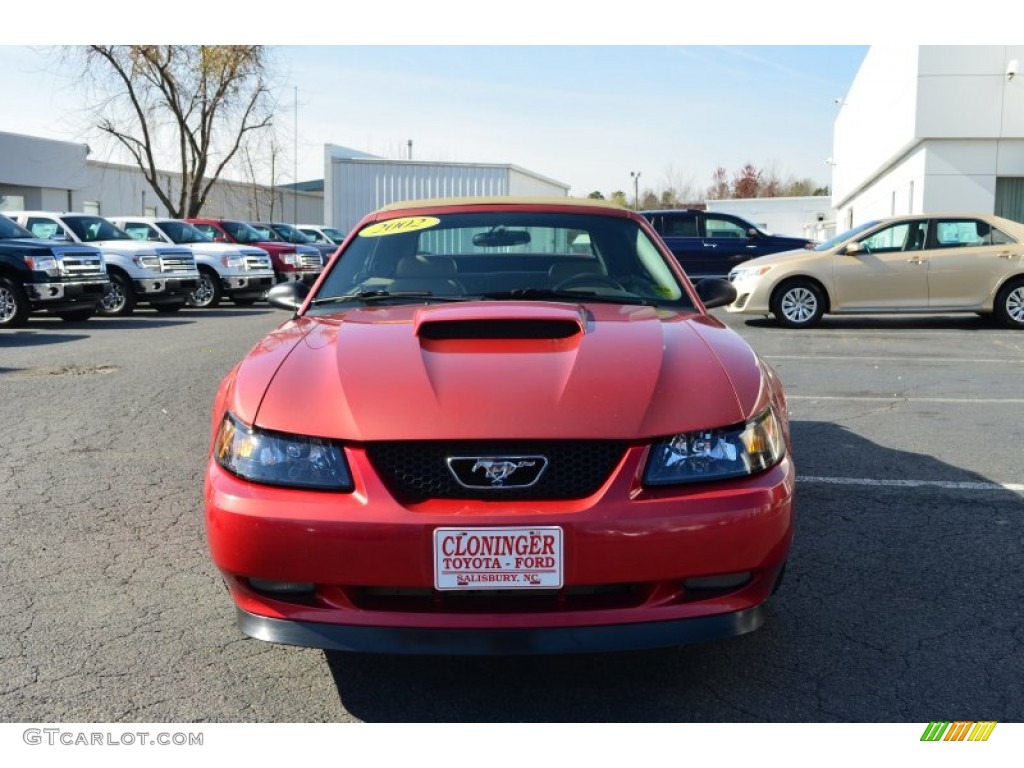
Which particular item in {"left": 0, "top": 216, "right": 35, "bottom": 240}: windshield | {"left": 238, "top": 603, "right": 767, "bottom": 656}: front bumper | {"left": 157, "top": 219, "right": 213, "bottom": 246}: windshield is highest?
{"left": 157, "top": 219, "right": 213, "bottom": 246}: windshield

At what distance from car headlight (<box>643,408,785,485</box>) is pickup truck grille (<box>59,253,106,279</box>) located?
44.3ft

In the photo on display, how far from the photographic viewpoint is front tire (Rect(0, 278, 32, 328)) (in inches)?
550

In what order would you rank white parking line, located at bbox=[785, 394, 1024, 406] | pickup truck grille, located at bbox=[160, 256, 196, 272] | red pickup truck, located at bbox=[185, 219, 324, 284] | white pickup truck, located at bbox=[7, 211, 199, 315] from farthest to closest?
red pickup truck, located at bbox=[185, 219, 324, 284] < pickup truck grille, located at bbox=[160, 256, 196, 272] < white pickup truck, located at bbox=[7, 211, 199, 315] < white parking line, located at bbox=[785, 394, 1024, 406]

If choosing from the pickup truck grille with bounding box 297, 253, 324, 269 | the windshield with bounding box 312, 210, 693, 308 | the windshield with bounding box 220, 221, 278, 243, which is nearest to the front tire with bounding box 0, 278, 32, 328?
the windshield with bounding box 220, 221, 278, 243

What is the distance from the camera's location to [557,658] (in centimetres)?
323

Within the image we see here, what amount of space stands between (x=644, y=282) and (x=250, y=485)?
203cm

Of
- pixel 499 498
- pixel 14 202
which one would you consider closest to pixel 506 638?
pixel 499 498

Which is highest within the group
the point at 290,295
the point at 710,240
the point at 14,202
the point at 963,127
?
the point at 963,127

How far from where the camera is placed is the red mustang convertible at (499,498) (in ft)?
8.48

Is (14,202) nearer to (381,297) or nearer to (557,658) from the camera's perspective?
(381,297)

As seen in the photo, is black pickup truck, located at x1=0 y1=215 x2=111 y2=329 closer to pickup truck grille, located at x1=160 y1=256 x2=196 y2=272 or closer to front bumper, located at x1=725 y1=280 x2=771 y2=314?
pickup truck grille, located at x1=160 y1=256 x2=196 y2=272

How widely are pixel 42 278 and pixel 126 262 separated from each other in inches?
101

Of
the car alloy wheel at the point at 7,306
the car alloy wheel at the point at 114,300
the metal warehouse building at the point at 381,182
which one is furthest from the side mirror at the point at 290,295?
the metal warehouse building at the point at 381,182

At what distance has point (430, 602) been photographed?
267cm
